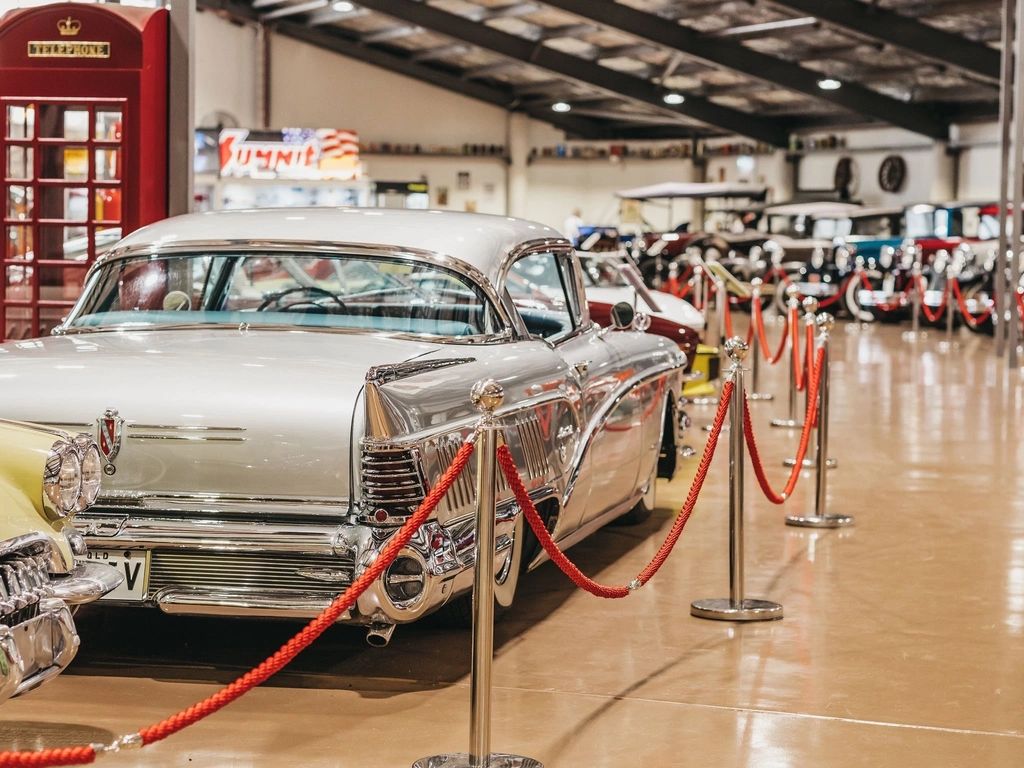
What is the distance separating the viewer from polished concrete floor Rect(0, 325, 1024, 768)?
390cm

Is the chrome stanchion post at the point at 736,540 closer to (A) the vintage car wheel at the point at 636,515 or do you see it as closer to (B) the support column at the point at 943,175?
(A) the vintage car wheel at the point at 636,515

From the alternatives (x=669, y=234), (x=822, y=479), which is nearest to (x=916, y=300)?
(x=669, y=234)

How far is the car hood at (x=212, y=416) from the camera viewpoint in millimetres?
4129

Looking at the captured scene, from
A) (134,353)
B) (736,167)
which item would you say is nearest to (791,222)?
(736,167)

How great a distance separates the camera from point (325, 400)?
13.6ft

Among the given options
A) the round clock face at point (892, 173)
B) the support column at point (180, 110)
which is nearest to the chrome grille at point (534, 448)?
the support column at point (180, 110)

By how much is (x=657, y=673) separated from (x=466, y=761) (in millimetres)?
1177

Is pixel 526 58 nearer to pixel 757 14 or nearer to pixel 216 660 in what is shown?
pixel 757 14

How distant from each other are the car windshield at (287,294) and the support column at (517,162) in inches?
1258

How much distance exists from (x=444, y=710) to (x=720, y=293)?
10534mm

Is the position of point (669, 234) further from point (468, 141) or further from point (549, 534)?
point (549, 534)

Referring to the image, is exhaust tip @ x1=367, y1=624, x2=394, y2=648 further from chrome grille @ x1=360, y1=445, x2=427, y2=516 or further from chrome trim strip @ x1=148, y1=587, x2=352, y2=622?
chrome grille @ x1=360, y1=445, x2=427, y2=516

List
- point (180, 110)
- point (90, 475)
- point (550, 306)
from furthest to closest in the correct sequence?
point (180, 110), point (550, 306), point (90, 475)

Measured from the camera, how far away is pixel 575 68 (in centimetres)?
3036
